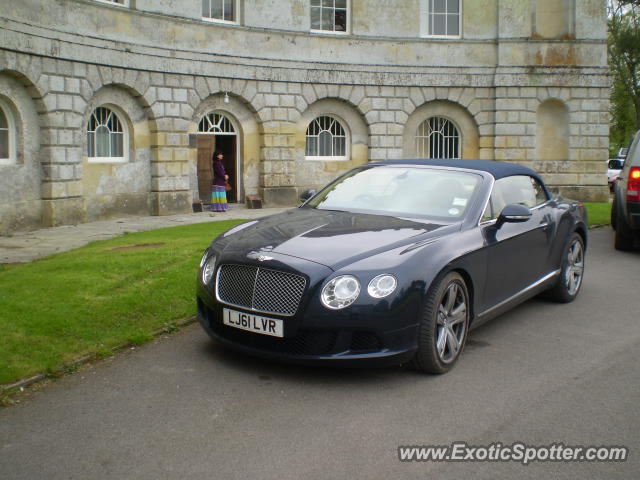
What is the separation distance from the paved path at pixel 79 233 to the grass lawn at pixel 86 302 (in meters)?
1.56

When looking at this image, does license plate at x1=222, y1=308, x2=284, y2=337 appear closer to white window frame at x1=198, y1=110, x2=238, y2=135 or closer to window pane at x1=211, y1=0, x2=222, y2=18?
white window frame at x1=198, y1=110, x2=238, y2=135

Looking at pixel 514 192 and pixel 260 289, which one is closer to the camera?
pixel 260 289

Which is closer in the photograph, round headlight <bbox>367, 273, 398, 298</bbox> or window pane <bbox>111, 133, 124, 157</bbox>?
round headlight <bbox>367, 273, 398, 298</bbox>

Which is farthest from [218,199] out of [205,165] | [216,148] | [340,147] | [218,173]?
[340,147]

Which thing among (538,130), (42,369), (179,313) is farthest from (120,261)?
(538,130)

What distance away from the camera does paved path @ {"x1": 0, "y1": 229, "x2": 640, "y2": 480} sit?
13.5 feet

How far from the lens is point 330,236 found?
5.97 m

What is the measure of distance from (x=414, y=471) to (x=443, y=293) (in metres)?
1.88

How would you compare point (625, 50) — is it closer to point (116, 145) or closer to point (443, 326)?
point (116, 145)

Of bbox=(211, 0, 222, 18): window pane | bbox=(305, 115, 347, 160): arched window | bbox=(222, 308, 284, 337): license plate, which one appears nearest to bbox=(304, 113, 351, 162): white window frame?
bbox=(305, 115, 347, 160): arched window

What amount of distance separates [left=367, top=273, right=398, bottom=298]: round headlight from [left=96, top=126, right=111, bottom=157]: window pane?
14.7 meters

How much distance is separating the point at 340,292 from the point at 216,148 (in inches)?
694

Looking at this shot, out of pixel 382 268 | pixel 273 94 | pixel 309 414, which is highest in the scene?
pixel 273 94

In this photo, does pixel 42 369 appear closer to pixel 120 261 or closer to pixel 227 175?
pixel 120 261
